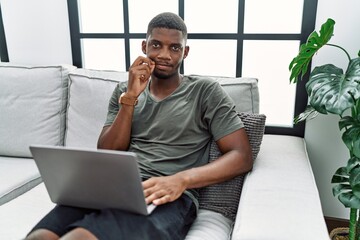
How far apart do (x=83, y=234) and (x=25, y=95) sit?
1139mm

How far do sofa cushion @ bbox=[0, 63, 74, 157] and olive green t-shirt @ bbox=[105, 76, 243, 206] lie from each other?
2.07ft

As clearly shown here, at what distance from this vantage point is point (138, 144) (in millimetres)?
1312

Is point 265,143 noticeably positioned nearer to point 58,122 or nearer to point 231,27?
point 231,27

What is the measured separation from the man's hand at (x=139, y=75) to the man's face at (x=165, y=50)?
1.0 inches

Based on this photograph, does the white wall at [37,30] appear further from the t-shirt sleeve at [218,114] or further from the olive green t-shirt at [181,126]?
the t-shirt sleeve at [218,114]

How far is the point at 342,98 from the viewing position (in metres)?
1.10

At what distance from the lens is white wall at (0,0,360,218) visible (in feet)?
5.01

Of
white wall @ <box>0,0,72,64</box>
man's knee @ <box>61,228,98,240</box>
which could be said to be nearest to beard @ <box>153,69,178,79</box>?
man's knee @ <box>61,228,98,240</box>

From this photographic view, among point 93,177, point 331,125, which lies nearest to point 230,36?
point 331,125

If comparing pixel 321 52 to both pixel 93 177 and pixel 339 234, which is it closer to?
pixel 339 234

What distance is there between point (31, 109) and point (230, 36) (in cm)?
113

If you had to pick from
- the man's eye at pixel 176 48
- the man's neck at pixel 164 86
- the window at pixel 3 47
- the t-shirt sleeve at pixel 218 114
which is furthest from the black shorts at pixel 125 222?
the window at pixel 3 47

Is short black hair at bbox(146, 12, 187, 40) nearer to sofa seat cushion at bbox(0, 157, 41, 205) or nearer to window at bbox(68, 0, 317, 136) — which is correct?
window at bbox(68, 0, 317, 136)

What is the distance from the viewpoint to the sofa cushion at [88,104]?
1.64m
